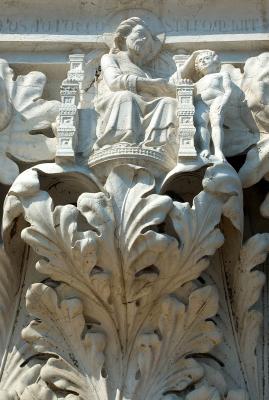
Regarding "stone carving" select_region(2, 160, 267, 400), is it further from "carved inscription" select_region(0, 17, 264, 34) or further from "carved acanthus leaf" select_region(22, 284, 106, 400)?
"carved inscription" select_region(0, 17, 264, 34)

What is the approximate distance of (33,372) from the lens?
6703mm

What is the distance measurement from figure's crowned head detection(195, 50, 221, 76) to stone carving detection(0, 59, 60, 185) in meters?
0.98

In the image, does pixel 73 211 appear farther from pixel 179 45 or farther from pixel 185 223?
pixel 179 45

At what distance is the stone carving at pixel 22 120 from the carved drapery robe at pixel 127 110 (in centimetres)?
35

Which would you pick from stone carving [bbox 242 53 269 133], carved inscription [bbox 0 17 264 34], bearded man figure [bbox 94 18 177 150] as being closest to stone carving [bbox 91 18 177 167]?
A: bearded man figure [bbox 94 18 177 150]

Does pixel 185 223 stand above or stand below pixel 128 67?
below

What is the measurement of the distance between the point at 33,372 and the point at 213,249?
1.28 m

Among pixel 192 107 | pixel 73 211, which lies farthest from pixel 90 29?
pixel 73 211

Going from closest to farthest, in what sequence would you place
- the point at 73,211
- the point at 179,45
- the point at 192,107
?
the point at 73,211 → the point at 192,107 → the point at 179,45

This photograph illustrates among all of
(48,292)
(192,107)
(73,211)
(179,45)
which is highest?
(179,45)

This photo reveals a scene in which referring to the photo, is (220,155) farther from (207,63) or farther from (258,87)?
(207,63)

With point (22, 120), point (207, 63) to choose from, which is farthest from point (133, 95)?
point (22, 120)

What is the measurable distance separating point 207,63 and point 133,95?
2.05 ft

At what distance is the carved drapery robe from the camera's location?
23.0ft
